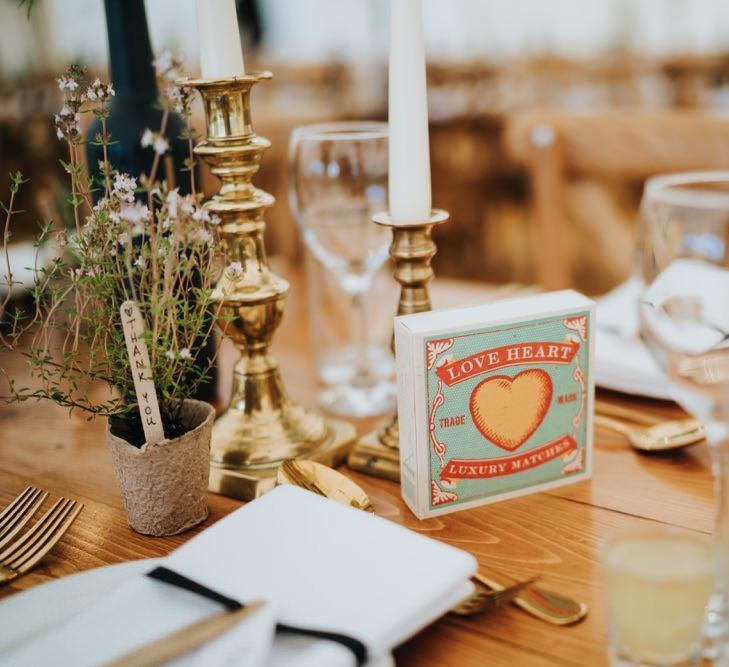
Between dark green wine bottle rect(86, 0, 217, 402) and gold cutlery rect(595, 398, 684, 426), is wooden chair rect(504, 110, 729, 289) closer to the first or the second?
gold cutlery rect(595, 398, 684, 426)

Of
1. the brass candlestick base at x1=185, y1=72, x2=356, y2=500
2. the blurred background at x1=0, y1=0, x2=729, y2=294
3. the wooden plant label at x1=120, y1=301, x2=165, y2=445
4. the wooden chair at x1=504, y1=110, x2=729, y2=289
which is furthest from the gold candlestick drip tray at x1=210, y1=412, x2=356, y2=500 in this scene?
the blurred background at x1=0, y1=0, x2=729, y2=294

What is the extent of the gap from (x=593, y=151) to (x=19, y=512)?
126 centimetres

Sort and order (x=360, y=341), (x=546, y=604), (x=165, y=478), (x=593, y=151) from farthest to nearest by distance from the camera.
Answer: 1. (x=593, y=151)
2. (x=360, y=341)
3. (x=165, y=478)
4. (x=546, y=604)

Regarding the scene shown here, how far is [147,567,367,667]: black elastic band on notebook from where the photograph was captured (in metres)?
0.47

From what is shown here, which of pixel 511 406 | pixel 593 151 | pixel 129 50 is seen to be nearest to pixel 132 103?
pixel 129 50

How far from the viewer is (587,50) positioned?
4609mm

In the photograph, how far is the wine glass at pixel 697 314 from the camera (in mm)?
493

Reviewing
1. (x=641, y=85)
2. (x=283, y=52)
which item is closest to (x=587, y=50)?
(x=641, y=85)

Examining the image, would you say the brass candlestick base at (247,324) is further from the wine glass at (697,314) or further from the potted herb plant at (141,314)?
the wine glass at (697,314)

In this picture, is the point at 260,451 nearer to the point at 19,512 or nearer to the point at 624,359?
the point at 19,512

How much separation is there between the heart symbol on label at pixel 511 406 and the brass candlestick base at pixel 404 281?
0.11 meters

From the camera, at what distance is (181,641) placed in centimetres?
47

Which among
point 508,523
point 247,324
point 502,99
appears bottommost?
point 508,523

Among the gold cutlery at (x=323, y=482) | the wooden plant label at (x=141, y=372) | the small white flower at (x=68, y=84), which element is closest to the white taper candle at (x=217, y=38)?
the small white flower at (x=68, y=84)
